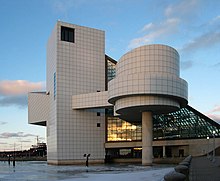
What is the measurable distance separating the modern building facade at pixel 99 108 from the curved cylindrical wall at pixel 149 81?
155mm

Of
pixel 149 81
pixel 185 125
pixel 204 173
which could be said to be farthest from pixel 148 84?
pixel 185 125

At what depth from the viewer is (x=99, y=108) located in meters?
68.6

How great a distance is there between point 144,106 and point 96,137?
75.4 feet

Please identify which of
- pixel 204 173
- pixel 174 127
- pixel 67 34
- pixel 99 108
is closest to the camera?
pixel 204 173

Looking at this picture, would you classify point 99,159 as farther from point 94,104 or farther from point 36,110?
point 36,110

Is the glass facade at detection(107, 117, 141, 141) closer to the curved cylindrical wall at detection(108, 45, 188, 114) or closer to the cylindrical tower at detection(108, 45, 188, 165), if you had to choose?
the cylindrical tower at detection(108, 45, 188, 165)

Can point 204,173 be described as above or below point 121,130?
above

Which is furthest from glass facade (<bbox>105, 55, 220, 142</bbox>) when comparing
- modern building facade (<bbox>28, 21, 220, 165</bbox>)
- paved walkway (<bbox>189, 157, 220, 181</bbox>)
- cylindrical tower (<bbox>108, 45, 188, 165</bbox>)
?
paved walkway (<bbox>189, 157, 220, 181</bbox>)

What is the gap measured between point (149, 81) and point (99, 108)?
22.3 m

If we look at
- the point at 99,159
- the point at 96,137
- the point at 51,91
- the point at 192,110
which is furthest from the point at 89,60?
the point at 192,110

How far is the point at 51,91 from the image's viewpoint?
71688mm

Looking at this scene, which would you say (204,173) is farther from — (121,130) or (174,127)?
(174,127)

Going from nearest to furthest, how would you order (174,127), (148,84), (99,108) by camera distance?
1. (148,84)
2. (99,108)
3. (174,127)

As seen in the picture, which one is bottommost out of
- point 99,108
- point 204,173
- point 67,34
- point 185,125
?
A: point 204,173
